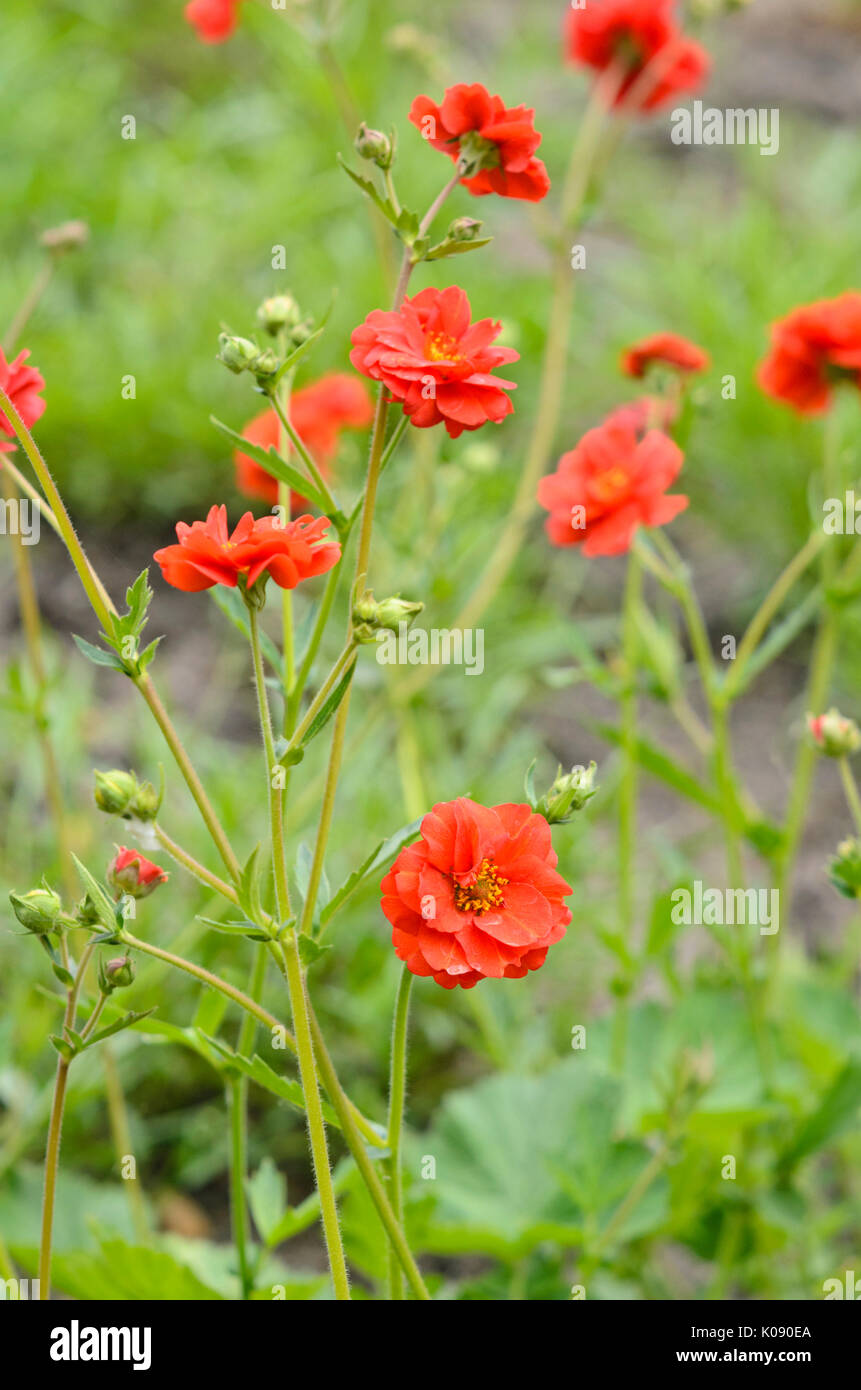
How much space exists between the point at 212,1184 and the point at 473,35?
10.9 feet

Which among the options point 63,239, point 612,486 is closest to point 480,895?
point 612,486

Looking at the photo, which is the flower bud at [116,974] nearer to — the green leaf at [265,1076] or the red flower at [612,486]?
the green leaf at [265,1076]

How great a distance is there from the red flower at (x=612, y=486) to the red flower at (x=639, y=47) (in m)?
0.66

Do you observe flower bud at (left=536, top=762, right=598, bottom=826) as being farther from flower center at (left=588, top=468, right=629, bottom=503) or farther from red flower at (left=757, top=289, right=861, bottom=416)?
red flower at (left=757, top=289, right=861, bottom=416)

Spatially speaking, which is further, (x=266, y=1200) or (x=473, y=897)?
(x=266, y=1200)

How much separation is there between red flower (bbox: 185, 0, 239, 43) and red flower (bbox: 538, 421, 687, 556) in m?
0.62

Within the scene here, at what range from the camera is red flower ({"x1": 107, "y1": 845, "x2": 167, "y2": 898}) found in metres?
0.61

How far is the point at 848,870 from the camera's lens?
29.7 inches

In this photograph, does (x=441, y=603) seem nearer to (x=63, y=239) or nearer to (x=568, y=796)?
(x=63, y=239)

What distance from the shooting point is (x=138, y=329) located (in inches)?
90.9

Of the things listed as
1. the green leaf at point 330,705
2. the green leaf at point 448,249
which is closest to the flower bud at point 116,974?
the green leaf at point 330,705

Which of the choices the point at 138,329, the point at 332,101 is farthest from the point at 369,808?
the point at 332,101

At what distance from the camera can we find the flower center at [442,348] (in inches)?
24.7

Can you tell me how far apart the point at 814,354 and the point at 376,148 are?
1.76ft
